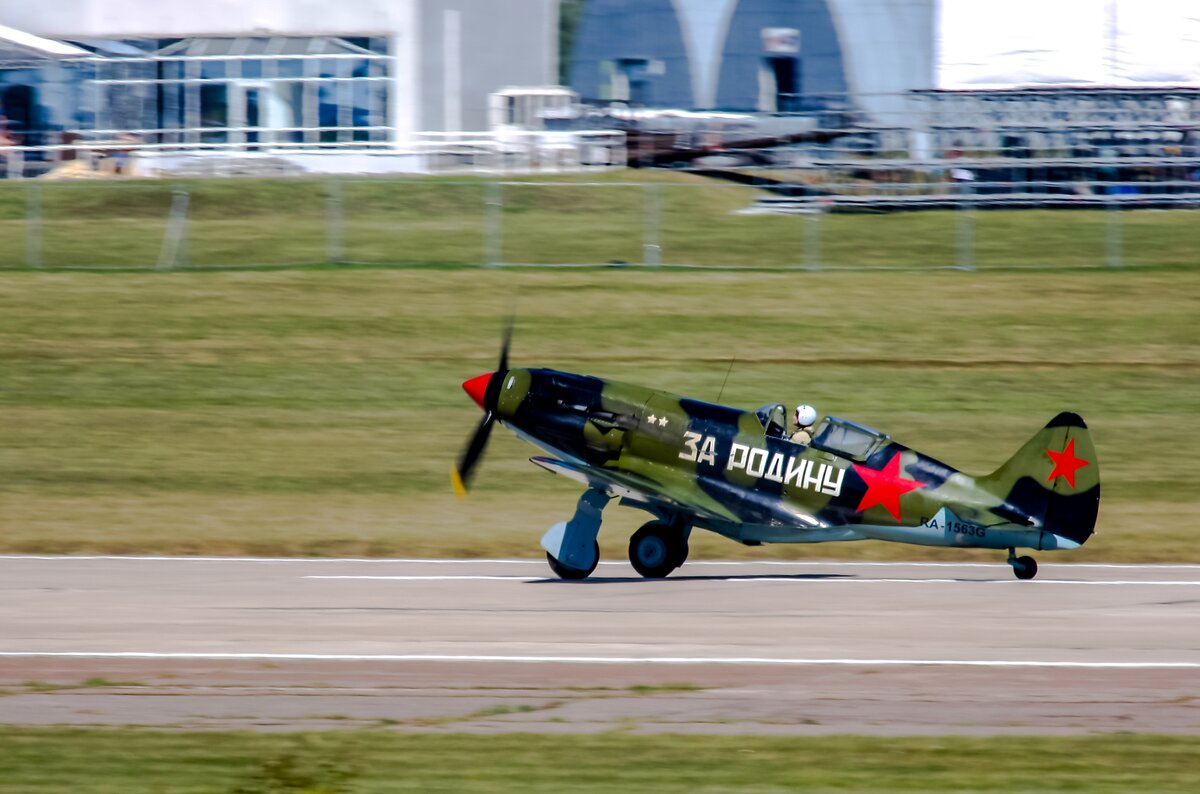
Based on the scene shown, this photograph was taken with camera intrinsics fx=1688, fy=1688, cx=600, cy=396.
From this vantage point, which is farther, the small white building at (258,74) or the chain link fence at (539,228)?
the small white building at (258,74)

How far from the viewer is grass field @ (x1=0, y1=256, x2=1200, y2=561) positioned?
2241cm

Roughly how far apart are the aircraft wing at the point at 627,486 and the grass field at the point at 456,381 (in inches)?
118

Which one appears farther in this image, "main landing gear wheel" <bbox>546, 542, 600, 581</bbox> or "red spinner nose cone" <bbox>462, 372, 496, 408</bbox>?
"red spinner nose cone" <bbox>462, 372, 496, 408</bbox>

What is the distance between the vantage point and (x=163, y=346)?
30797 mm

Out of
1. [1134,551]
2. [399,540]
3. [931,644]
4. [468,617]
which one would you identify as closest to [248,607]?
[468,617]

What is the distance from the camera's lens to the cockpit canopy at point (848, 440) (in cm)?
1753

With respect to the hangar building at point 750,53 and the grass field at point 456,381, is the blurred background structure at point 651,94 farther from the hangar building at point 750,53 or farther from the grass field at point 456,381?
the grass field at point 456,381

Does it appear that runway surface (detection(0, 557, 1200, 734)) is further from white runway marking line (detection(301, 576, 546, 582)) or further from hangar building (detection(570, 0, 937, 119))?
hangar building (detection(570, 0, 937, 119))

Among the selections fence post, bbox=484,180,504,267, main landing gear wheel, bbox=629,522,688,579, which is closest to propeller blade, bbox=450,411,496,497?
main landing gear wheel, bbox=629,522,688,579

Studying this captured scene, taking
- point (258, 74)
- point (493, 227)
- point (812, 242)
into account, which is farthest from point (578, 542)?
point (258, 74)

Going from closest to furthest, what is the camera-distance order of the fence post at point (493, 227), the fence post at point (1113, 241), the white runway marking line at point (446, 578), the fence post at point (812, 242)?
the white runway marking line at point (446, 578), the fence post at point (812, 242), the fence post at point (1113, 241), the fence post at point (493, 227)

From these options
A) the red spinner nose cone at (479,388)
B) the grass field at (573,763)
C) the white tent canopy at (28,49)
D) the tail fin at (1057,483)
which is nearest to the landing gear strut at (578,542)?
the red spinner nose cone at (479,388)

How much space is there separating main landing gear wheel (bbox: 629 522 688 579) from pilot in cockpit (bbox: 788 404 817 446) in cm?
167

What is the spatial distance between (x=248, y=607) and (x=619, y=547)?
6.18 meters
